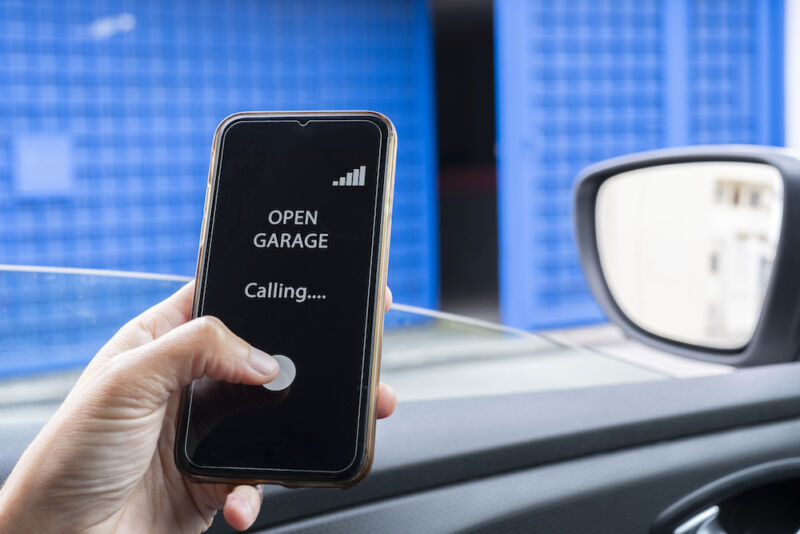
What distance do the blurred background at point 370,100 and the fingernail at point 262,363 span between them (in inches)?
141

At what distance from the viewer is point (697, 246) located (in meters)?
2.74

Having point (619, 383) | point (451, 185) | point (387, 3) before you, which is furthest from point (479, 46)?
point (619, 383)

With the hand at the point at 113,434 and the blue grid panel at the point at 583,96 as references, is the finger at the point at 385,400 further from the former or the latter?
the blue grid panel at the point at 583,96

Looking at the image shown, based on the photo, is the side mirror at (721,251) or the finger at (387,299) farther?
the side mirror at (721,251)

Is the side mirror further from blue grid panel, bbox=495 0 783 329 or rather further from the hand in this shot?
blue grid panel, bbox=495 0 783 329

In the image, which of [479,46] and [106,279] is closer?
[106,279]

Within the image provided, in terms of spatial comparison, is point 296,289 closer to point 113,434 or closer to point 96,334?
point 113,434

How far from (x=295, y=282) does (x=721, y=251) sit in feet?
5.92

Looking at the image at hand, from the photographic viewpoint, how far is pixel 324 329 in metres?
0.57

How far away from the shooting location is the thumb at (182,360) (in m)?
0.50


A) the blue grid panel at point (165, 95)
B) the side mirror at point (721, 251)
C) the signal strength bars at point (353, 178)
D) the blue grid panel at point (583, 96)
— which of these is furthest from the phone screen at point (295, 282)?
the blue grid panel at point (583, 96)

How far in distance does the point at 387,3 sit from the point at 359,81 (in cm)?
45

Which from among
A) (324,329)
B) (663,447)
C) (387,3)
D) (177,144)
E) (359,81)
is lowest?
(663,447)

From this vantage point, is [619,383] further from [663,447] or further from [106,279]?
[106,279]
